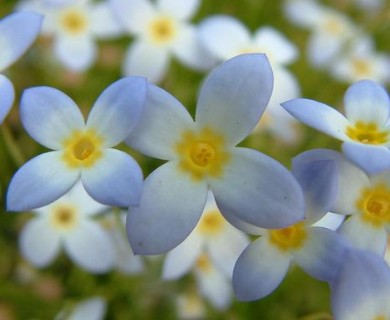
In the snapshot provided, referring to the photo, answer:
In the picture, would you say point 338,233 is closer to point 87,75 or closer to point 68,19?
point 68,19

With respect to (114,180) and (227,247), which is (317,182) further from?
(227,247)

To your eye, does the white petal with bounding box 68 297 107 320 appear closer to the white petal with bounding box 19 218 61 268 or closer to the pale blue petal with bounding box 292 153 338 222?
the white petal with bounding box 19 218 61 268

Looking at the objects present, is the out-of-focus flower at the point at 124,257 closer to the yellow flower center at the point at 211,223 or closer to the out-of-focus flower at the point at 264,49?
the yellow flower center at the point at 211,223

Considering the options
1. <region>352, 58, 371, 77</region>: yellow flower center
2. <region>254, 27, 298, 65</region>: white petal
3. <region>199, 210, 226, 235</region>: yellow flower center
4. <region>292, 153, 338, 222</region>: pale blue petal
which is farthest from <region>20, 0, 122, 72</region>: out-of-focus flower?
<region>292, 153, 338, 222</region>: pale blue petal

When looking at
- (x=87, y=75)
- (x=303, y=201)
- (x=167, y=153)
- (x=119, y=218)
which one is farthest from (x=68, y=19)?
(x=303, y=201)

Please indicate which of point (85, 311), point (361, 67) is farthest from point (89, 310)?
point (361, 67)

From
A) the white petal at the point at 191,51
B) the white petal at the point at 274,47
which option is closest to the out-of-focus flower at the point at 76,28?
the white petal at the point at 191,51
